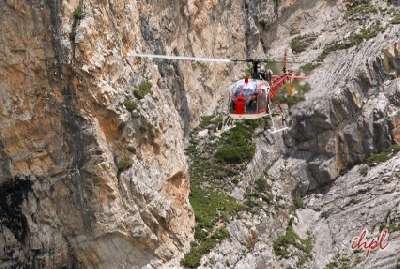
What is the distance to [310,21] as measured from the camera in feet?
163

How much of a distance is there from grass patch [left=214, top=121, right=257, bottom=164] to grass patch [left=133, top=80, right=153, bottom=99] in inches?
303

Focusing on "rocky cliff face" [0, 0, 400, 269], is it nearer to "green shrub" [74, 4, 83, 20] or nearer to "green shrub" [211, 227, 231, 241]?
"green shrub" [74, 4, 83, 20]

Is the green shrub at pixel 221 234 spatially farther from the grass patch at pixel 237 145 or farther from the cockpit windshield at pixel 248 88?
the cockpit windshield at pixel 248 88

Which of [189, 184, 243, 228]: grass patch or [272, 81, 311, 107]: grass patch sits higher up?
[272, 81, 311, 107]: grass patch

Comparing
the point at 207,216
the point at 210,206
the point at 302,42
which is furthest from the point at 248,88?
the point at 302,42

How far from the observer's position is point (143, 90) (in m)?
34.6

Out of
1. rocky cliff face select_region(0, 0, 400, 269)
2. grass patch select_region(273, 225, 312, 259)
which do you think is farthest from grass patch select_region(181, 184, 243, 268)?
grass patch select_region(273, 225, 312, 259)

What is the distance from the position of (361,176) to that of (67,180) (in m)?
14.9

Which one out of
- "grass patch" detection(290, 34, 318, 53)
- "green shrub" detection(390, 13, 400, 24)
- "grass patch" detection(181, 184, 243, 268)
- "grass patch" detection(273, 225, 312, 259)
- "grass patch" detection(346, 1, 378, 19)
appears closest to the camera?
"grass patch" detection(181, 184, 243, 268)

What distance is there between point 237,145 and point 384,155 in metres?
6.76

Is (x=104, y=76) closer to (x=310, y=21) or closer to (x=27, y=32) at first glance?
(x=27, y=32)

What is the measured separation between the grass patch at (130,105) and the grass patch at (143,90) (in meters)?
0.49

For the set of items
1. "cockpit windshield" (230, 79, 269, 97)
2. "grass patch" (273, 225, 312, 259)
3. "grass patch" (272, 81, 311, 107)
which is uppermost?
"grass patch" (272, 81, 311, 107)

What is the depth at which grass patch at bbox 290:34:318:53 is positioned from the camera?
47.7m
